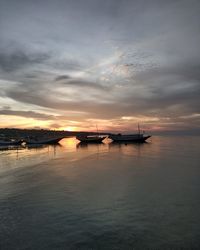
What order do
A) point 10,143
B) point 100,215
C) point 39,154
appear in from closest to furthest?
point 100,215
point 39,154
point 10,143

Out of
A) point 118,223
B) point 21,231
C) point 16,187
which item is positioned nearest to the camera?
point 21,231

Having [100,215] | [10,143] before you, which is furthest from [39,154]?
[100,215]

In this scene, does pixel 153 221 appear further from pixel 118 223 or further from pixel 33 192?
pixel 33 192

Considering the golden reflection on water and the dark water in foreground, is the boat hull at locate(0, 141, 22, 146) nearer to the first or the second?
the golden reflection on water

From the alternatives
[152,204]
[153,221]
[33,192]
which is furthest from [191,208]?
[33,192]

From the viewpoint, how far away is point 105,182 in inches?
933

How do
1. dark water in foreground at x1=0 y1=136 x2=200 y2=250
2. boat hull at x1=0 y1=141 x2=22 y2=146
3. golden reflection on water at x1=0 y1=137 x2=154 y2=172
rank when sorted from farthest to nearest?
boat hull at x1=0 y1=141 x2=22 y2=146 < golden reflection on water at x1=0 y1=137 x2=154 y2=172 < dark water in foreground at x1=0 y1=136 x2=200 y2=250

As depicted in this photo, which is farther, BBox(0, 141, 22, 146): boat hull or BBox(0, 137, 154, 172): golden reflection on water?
BBox(0, 141, 22, 146): boat hull

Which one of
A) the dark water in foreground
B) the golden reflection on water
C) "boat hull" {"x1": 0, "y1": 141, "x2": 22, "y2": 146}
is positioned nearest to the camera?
the dark water in foreground

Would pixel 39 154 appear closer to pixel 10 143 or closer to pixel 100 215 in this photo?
pixel 10 143

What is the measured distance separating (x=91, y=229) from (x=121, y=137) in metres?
115

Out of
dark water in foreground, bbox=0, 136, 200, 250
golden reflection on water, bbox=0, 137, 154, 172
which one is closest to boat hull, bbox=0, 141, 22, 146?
golden reflection on water, bbox=0, 137, 154, 172

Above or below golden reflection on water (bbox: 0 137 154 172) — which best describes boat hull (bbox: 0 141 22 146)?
above

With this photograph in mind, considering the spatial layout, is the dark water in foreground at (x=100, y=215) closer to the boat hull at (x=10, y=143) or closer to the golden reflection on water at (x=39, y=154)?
the golden reflection on water at (x=39, y=154)
